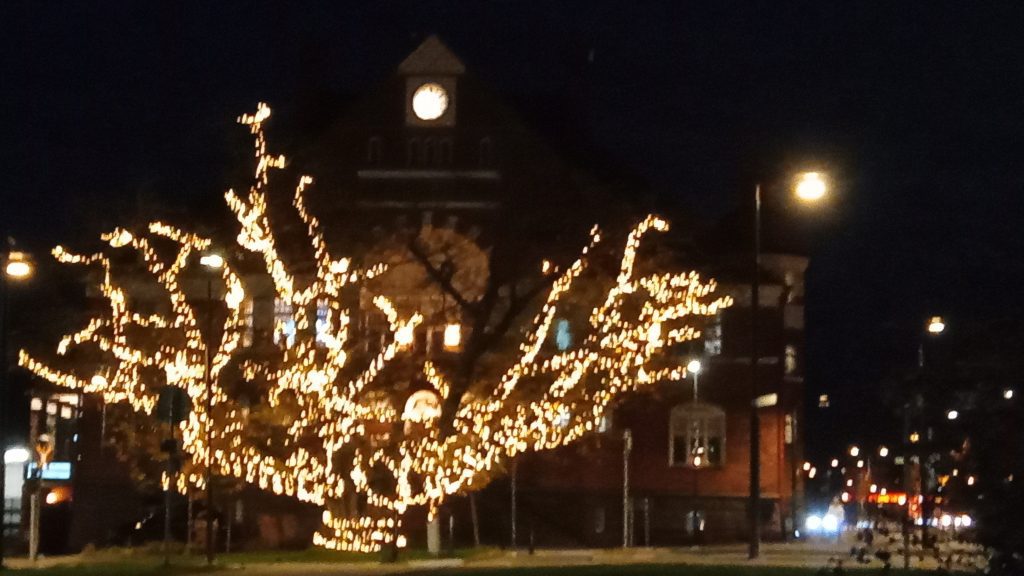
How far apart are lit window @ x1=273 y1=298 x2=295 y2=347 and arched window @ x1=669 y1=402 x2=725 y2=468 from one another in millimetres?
21496

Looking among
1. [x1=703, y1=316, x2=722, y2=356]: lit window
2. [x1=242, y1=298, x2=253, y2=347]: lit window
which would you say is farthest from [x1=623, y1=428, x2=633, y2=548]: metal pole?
[x1=242, y1=298, x2=253, y2=347]: lit window

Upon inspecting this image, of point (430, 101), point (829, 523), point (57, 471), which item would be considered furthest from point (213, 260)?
point (829, 523)

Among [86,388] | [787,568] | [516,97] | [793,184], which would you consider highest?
[516,97]

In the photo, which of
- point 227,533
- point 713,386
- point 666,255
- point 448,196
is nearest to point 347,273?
point 666,255

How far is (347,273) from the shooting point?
1372 inches

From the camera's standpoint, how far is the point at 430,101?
56438mm

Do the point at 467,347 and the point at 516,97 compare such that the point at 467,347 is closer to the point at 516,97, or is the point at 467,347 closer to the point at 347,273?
the point at 347,273

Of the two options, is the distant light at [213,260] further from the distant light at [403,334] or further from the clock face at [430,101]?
the clock face at [430,101]

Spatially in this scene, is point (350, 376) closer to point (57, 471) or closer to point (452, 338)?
point (452, 338)

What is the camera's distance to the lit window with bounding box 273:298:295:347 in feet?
116

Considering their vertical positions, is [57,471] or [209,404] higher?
[209,404]

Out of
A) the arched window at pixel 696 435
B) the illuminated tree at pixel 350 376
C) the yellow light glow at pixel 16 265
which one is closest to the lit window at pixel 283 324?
the illuminated tree at pixel 350 376

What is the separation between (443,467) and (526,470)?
21.1 meters

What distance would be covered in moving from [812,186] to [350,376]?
11530mm
